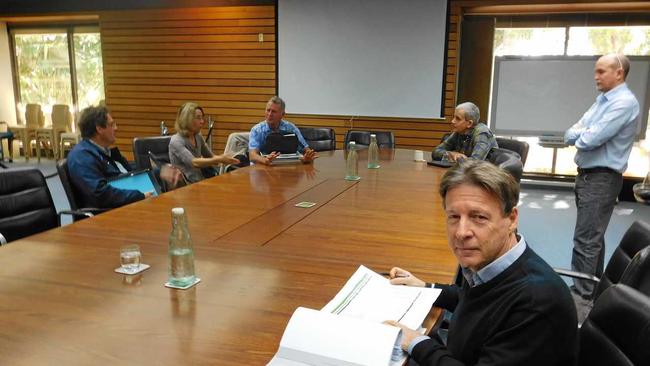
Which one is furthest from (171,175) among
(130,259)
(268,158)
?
(130,259)

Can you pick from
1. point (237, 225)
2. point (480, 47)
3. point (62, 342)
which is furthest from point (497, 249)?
point (480, 47)

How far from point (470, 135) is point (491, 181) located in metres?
2.96

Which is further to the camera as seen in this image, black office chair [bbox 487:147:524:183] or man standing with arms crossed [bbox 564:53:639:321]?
man standing with arms crossed [bbox 564:53:639:321]

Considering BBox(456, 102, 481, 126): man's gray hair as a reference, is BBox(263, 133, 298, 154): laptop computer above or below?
below

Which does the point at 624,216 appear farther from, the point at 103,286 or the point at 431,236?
the point at 103,286

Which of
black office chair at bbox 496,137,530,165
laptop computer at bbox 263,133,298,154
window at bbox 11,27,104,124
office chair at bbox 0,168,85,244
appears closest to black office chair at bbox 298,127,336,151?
laptop computer at bbox 263,133,298,154

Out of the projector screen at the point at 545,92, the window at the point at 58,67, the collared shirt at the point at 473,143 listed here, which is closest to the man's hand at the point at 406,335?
the collared shirt at the point at 473,143

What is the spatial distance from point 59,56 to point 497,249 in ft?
31.9

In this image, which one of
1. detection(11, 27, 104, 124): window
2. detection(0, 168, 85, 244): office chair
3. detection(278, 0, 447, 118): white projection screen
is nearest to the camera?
detection(0, 168, 85, 244): office chair

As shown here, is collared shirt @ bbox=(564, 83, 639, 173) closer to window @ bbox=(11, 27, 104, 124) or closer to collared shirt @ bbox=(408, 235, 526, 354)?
collared shirt @ bbox=(408, 235, 526, 354)

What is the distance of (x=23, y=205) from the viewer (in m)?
2.64

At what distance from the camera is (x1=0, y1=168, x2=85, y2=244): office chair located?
255 cm

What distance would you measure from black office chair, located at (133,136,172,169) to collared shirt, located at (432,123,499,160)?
2.38m

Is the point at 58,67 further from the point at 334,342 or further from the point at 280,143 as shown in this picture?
the point at 334,342
